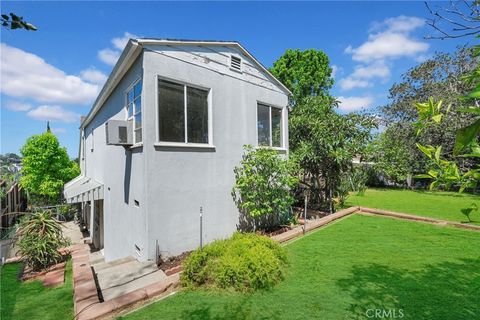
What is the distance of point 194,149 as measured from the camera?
8227 millimetres

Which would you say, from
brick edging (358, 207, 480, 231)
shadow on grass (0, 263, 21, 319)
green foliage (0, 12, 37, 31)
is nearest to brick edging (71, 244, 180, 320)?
shadow on grass (0, 263, 21, 319)

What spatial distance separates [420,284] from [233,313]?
4.20 metres

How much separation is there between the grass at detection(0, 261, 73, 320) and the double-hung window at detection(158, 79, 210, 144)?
4816mm

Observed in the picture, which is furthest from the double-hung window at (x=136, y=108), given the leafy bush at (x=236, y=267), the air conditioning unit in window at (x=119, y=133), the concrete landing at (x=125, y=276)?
the leafy bush at (x=236, y=267)

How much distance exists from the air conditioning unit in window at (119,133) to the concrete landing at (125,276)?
12.6ft

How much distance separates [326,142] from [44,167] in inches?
1075

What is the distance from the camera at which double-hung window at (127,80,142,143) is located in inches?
323

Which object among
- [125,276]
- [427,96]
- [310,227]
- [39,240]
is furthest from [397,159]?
[39,240]

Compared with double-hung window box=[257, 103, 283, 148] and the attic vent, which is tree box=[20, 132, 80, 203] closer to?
double-hung window box=[257, 103, 283, 148]

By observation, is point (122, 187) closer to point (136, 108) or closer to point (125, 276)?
point (136, 108)

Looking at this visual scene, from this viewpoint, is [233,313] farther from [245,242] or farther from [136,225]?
[136,225]

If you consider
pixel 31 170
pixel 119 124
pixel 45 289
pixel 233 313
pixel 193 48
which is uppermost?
pixel 193 48

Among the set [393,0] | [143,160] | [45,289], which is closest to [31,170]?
[45,289]

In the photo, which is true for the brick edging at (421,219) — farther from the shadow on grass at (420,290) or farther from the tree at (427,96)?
the tree at (427,96)
